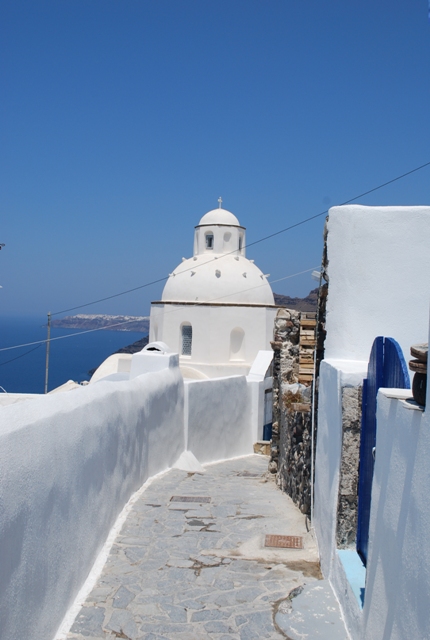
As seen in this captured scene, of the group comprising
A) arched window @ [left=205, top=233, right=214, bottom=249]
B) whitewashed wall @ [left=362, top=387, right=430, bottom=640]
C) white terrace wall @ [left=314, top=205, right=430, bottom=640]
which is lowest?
whitewashed wall @ [left=362, top=387, right=430, bottom=640]

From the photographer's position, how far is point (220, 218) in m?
28.2

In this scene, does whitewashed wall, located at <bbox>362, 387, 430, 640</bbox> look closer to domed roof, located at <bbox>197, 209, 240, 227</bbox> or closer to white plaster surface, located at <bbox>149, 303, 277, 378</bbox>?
white plaster surface, located at <bbox>149, 303, 277, 378</bbox>

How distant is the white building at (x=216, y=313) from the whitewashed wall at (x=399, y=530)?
21377mm

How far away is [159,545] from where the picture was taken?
573cm

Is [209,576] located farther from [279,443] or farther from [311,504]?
[279,443]

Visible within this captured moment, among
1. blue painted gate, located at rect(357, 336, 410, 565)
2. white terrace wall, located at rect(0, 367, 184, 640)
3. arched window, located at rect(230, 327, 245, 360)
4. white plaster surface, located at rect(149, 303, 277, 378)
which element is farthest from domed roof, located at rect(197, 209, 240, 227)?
blue painted gate, located at rect(357, 336, 410, 565)

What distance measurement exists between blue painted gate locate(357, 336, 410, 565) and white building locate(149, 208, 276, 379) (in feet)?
66.7

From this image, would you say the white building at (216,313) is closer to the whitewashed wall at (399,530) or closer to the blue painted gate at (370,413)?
the blue painted gate at (370,413)

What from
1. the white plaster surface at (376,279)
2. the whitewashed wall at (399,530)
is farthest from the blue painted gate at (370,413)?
the white plaster surface at (376,279)

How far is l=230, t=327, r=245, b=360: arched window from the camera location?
26.3 metres

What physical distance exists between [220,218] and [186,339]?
5762 mm

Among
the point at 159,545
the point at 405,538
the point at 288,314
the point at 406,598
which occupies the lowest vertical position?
the point at 159,545

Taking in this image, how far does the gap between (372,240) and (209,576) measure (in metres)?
3.09

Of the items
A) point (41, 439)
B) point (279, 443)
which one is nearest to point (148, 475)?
point (279, 443)
